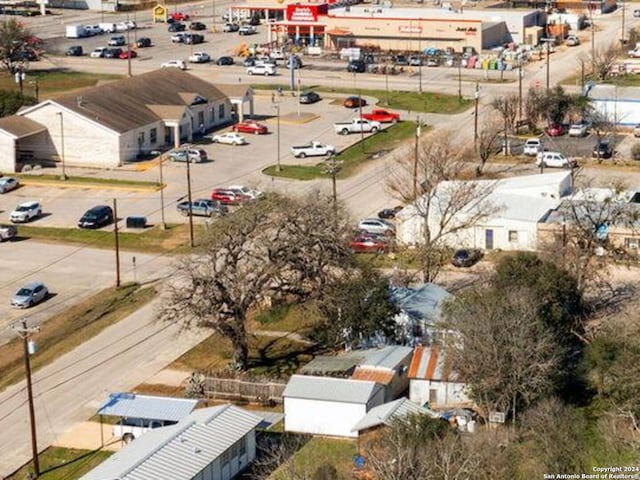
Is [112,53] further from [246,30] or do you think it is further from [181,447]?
[181,447]

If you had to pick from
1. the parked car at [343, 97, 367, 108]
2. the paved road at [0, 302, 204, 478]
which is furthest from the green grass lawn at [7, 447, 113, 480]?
the parked car at [343, 97, 367, 108]

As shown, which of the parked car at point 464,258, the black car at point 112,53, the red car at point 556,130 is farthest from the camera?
the black car at point 112,53

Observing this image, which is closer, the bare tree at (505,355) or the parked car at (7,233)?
the bare tree at (505,355)

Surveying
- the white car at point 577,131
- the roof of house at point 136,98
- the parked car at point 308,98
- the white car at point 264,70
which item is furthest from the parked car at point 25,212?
the white car at point 264,70

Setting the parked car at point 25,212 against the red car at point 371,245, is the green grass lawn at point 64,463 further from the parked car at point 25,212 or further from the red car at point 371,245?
the parked car at point 25,212

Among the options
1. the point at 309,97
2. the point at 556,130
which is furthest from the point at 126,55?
the point at 556,130
